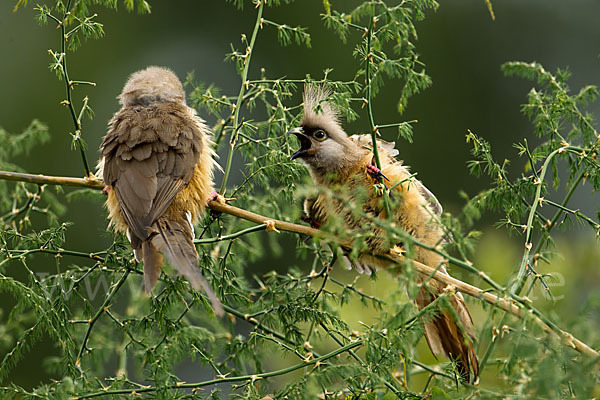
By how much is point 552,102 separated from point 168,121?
1913 mm

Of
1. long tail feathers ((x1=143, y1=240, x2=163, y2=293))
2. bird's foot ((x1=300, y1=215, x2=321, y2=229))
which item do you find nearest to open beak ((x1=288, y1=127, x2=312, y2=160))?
bird's foot ((x1=300, y1=215, x2=321, y2=229))

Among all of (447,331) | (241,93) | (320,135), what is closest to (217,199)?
(241,93)

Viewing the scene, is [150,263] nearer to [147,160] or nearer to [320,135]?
[147,160]

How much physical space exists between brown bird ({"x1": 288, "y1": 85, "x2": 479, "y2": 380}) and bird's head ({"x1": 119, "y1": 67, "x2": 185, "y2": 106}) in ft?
2.75

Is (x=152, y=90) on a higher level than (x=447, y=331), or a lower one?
higher

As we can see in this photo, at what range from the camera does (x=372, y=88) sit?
2.82 m

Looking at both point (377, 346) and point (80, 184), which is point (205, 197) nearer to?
point (80, 184)

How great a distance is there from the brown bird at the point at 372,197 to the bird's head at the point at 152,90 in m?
0.84

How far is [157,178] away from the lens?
348cm

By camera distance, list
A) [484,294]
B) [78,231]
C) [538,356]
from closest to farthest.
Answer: [538,356] < [484,294] < [78,231]

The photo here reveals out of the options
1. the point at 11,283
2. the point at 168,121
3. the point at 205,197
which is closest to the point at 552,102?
the point at 205,197

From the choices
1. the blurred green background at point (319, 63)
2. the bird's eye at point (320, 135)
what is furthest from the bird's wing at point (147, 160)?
the blurred green background at point (319, 63)

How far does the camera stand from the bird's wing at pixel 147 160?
11.0 ft

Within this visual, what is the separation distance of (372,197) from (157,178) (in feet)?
3.44
